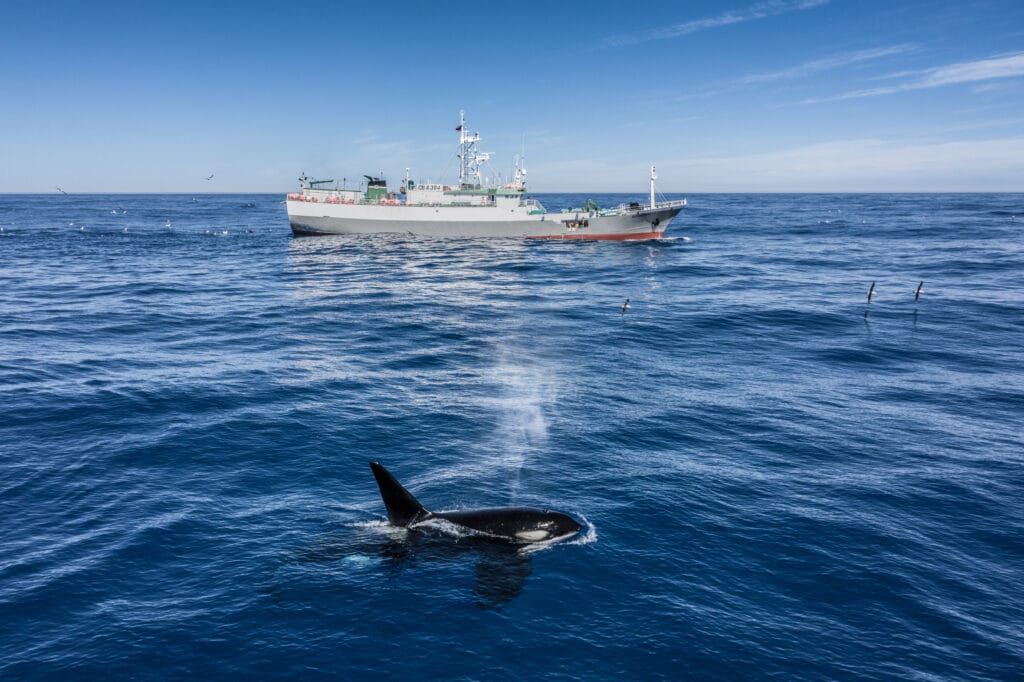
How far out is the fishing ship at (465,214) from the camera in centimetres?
12262

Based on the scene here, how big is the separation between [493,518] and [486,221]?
108 meters

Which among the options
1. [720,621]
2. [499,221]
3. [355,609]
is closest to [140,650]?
[355,609]

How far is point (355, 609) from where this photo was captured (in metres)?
16.5

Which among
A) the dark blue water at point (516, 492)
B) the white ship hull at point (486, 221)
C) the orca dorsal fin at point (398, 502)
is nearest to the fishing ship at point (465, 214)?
the white ship hull at point (486, 221)

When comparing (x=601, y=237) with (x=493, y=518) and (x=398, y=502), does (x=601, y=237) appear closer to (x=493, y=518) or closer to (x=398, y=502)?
(x=493, y=518)

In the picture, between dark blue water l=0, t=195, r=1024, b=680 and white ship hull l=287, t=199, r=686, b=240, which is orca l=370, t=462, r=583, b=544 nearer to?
dark blue water l=0, t=195, r=1024, b=680

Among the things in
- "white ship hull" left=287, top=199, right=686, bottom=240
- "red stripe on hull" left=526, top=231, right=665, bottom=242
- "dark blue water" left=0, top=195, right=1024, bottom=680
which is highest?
"white ship hull" left=287, top=199, right=686, bottom=240

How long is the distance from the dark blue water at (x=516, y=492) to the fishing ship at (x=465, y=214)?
226ft

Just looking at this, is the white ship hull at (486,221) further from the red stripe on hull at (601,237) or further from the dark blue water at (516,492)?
the dark blue water at (516,492)

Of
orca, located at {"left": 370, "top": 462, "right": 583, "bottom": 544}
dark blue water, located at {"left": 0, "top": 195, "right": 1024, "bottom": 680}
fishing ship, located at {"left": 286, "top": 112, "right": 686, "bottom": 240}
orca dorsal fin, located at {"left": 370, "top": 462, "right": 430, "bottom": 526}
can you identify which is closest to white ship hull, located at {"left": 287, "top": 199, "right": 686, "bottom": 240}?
fishing ship, located at {"left": 286, "top": 112, "right": 686, "bottom": 240}

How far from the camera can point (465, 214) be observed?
398 feet

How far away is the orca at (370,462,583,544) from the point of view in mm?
18984

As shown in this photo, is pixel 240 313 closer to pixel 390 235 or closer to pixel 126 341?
pixel 126 341

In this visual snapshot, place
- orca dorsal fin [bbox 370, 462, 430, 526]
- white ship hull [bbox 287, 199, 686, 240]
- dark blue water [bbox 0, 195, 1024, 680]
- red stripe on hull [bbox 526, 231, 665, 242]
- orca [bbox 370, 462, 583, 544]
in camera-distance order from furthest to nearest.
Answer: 1. red stripe on hull [bbox 526, 231, 665, 242]
2. white ship hull [bbox 287, 199, 686, 240]
3. orca [bbox 370, 462, 583, 544]
4. orca dorsal fin [bbox 370, 462, 430, 526]
5. dark blue water [bbox 0, 195, 1024, 680]
